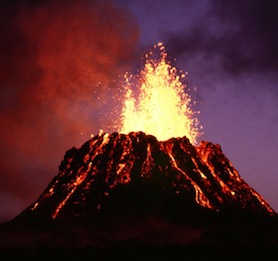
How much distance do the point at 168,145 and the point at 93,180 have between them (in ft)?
38.5

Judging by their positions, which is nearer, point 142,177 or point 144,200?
point 144,200

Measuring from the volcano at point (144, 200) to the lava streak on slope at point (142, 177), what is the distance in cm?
12

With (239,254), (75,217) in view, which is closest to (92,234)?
(75,217)

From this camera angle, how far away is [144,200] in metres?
72.2

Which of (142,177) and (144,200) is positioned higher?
(142,177)

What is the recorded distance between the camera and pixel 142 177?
248ft

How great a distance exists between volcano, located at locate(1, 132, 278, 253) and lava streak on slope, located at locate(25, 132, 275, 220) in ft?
0.39

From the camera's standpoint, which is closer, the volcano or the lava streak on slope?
the volcano

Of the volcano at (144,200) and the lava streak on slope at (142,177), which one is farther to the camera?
the lava streak on slope at (142,177)

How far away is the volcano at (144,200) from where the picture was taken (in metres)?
67.2

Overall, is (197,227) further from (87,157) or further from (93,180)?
(87,157)

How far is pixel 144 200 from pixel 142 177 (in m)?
4.23

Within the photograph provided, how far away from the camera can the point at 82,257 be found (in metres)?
60.8

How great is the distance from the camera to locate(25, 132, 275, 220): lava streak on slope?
239 ft
